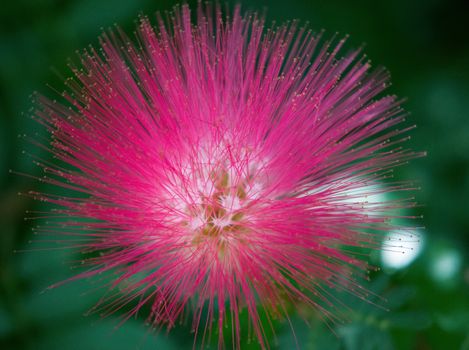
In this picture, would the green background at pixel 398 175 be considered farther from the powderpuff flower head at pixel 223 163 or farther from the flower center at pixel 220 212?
the flower center at pixel 220 212

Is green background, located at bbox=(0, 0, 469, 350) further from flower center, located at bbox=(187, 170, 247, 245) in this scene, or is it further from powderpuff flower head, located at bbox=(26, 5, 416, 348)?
flower center, located at bbox=(187, 170, 247, 245)

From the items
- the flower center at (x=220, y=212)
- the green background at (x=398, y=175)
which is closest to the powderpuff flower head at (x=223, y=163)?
the flower center at (x=220, y=212)

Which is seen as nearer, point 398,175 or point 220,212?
point 220,212

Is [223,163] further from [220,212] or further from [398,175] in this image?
[398,175]

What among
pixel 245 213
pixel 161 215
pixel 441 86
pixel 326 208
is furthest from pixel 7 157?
pixel 441 86

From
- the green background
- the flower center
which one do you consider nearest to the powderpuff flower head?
the flower center

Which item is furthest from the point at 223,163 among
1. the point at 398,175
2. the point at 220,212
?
the point at 398,175

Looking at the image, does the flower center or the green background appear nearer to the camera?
the flower center
